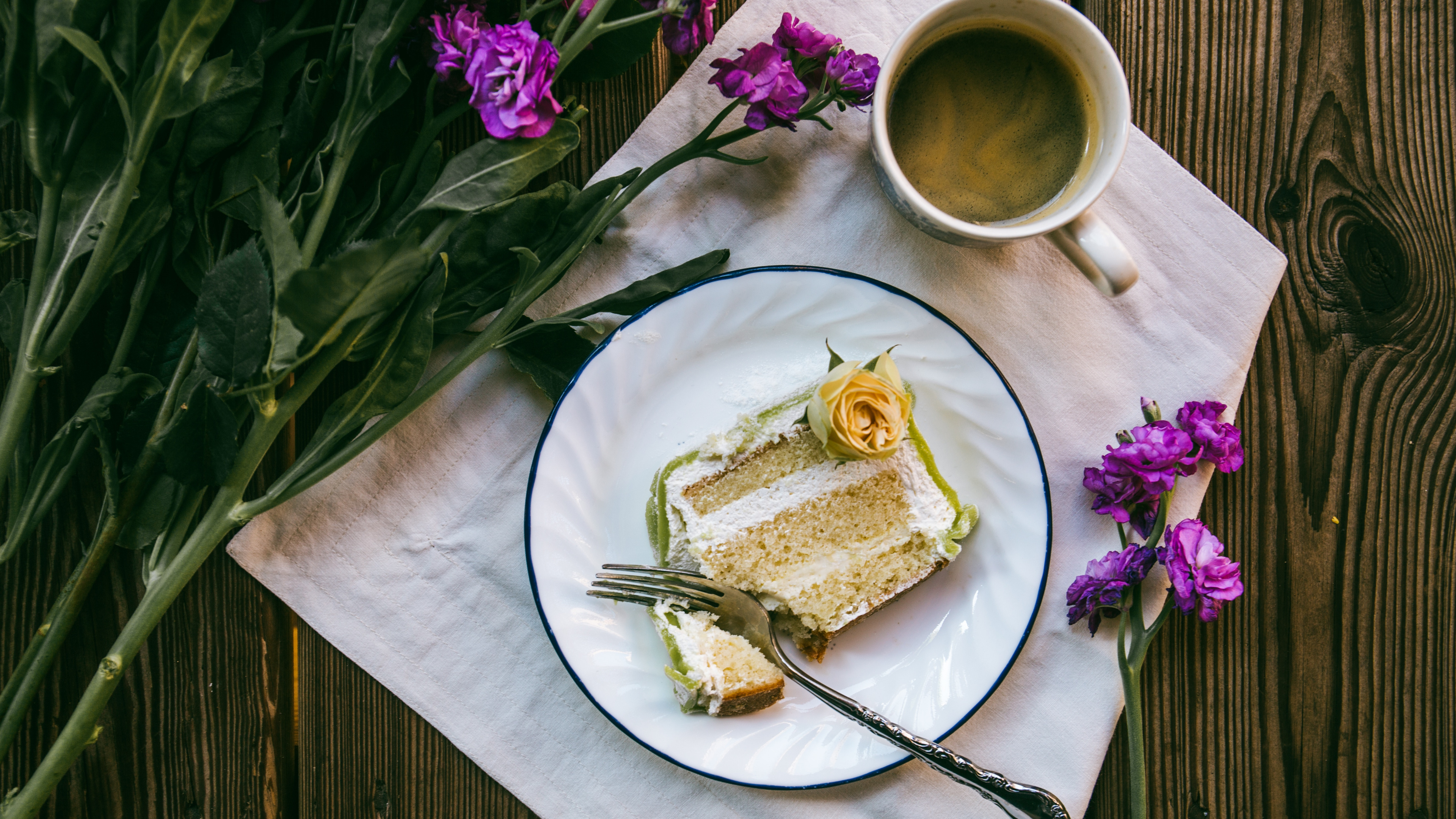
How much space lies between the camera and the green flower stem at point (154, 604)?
1089 millimetres

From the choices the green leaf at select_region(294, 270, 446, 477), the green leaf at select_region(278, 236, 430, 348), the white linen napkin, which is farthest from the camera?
the white linen napkin

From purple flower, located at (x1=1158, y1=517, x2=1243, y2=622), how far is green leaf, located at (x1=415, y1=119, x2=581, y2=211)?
3.53 feet

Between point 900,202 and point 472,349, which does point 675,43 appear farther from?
point 472,349

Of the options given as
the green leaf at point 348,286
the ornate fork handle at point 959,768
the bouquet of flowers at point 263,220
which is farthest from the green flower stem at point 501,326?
the ornate fork handle at point 959,768

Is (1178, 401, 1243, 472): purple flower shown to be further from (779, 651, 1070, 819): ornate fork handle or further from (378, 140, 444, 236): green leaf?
(378, 140, 444, 236): green leaf

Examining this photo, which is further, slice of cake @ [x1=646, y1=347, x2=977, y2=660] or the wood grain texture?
the wood grain texture

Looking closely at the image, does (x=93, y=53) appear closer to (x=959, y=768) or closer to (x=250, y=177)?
(x=250, y=177)

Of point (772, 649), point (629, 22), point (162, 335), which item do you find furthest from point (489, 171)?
point (772, 649)

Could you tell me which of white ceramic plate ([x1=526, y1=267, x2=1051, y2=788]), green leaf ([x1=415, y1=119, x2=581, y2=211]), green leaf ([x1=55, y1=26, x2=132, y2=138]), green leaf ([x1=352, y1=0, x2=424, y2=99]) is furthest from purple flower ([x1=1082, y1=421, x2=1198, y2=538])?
green leaf ([x1=55, y1=26, x2=132, y2=138])

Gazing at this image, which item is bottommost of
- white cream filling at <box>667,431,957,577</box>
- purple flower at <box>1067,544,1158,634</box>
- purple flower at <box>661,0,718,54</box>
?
purple flower at <box>1067,544,1158,634</box>

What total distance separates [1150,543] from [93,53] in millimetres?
1514

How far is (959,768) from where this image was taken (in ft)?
3.82

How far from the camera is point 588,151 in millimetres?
1337

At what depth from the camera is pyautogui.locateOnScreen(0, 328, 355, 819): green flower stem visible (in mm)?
1089
